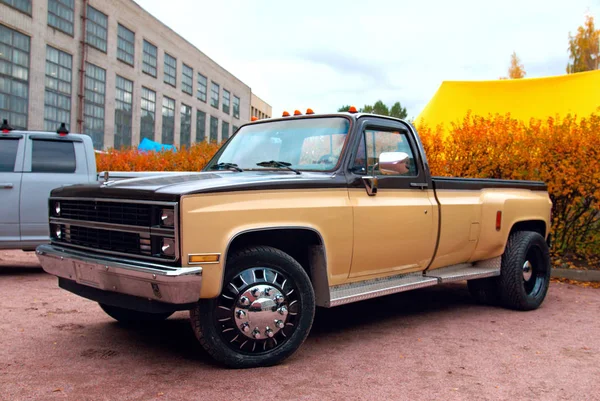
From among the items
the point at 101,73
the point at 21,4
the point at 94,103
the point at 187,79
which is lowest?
the point at 94,103

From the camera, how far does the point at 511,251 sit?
249 inches

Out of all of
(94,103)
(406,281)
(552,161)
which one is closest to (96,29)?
(94,103)

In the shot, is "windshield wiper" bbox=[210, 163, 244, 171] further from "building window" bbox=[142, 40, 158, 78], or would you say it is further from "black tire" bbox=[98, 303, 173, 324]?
"building window" bbox=[142, 40, 158, 78]

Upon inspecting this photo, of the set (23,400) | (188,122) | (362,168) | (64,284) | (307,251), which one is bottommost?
(23,400)

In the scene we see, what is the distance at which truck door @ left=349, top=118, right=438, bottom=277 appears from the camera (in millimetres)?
4750

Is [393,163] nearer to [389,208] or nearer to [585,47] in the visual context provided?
[389,208]

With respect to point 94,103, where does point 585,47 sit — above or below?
above

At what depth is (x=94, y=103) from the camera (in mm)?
34562

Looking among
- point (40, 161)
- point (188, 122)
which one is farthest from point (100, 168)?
point (188, 122)

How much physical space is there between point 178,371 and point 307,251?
128 cm


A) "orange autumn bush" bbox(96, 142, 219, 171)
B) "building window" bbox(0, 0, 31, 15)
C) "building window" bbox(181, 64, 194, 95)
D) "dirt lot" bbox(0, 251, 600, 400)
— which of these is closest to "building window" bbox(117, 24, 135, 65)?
"building window" bbox(181, 64, 194, 95)

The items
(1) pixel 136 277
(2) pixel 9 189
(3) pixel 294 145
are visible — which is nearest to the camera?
(1) pixel 136 277

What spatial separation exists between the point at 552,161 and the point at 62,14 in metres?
28.6

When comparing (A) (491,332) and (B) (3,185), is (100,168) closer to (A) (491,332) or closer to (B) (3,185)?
(B) (3,185)
